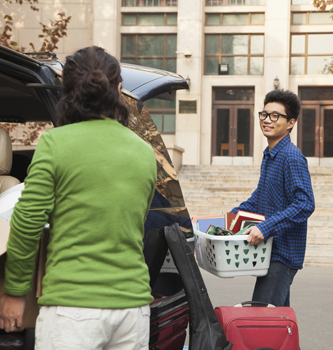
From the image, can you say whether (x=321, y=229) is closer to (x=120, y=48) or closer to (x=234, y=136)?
(x=234, y=136)

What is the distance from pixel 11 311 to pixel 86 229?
0.42 metres

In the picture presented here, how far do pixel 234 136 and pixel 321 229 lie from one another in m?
12.0

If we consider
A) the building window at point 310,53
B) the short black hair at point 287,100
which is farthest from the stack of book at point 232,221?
the building window at point 310,53

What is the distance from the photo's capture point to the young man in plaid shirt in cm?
301

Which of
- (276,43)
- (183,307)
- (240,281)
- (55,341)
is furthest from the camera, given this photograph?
(276,43)

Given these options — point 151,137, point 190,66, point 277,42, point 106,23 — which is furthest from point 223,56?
point 151,137

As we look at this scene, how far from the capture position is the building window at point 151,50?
2341 centimetres

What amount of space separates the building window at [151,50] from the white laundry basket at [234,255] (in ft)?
68.8

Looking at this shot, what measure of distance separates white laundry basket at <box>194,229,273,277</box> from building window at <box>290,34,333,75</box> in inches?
829

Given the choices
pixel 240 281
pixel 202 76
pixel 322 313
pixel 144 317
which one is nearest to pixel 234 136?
pixel 202 76

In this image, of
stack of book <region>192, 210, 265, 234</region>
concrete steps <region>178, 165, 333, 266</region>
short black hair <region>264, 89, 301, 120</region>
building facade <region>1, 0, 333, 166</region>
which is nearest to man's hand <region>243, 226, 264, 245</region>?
stack of book <region>192, 210, 265, 234</region>

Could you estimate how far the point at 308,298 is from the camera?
21.8 ft

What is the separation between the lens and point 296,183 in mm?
3053

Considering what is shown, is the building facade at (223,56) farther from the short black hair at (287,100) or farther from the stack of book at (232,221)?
the short black hair at (287,100)
